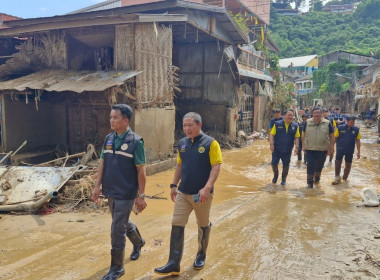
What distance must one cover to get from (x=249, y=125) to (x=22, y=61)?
40.8 feet

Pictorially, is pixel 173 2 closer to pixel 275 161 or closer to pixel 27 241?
pixel 275 161

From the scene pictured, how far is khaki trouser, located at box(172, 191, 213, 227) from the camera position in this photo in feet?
11.5

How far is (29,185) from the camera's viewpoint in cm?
629

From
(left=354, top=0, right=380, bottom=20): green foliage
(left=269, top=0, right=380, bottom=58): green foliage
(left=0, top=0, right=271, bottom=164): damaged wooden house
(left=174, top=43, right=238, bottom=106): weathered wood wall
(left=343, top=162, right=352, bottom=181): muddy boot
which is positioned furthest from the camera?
(left=354, top=0, right=380, bottom=20): green foliage

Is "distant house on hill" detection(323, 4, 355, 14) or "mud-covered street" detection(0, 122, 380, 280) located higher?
"distant house on hill" detection(323, 4, 355, 14)

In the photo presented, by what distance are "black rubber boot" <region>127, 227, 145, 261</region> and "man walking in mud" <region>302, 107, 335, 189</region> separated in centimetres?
525

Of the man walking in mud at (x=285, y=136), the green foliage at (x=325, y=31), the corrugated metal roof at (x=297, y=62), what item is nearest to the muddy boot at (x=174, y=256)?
the man walking in mud at (x=285, y=136)

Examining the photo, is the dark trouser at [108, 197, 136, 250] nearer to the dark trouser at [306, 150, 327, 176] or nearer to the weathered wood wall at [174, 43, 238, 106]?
the dark trouser at [306, 150, 327, 176]

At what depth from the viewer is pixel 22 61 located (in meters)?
10.6

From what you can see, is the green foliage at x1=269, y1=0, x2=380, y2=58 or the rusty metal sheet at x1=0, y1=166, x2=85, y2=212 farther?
the green foliage at x1=269, y1=0, x2=380, y2=58

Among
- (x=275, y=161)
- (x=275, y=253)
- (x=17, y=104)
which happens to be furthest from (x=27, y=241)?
(x=17, y=104)

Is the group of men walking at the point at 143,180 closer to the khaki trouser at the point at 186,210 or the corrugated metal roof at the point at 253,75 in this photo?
the khaki trouser at the point at 186,210

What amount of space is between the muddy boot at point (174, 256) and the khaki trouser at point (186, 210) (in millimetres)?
88

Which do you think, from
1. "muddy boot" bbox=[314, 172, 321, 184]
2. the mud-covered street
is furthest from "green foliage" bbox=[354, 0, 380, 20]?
the mud-covered street
